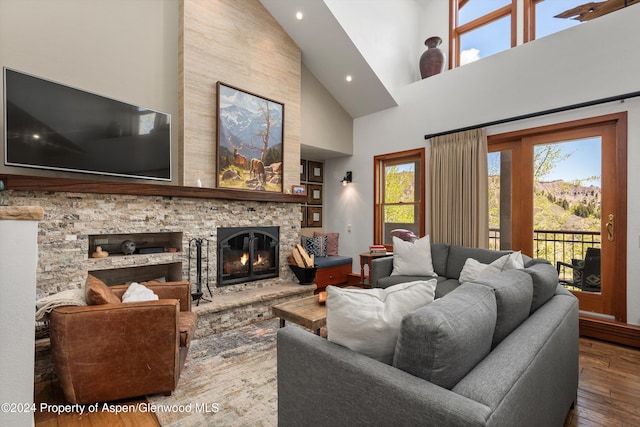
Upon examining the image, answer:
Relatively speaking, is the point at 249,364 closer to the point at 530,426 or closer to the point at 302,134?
the point at 530,426

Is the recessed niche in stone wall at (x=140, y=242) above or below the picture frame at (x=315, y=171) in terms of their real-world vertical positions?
below

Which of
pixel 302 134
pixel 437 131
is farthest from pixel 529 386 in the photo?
pixel 302 134

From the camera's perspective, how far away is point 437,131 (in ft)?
14.2

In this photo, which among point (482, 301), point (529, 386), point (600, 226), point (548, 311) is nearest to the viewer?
point (529, 386)

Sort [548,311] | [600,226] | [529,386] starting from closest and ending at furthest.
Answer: [529,386]
[548,311]
[600,226]

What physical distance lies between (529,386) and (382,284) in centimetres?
261

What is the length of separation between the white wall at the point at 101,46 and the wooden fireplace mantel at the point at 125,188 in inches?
15.1

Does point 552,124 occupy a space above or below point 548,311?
above

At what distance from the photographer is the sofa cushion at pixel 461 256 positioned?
11.0ft

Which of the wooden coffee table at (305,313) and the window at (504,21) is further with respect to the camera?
the window at (504,21)

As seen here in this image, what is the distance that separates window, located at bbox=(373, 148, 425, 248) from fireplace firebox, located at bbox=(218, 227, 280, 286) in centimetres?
185

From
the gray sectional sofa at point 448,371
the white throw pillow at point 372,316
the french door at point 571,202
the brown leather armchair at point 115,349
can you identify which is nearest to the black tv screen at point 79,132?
the brown leather armchair at point 115,349

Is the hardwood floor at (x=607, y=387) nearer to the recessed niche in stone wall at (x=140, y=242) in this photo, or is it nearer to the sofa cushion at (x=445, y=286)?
the sofa cushion at (x=445, y=286)

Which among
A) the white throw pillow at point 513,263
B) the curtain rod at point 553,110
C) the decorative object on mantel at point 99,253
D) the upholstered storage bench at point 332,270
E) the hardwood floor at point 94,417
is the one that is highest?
the curtain rod at point 553,110
